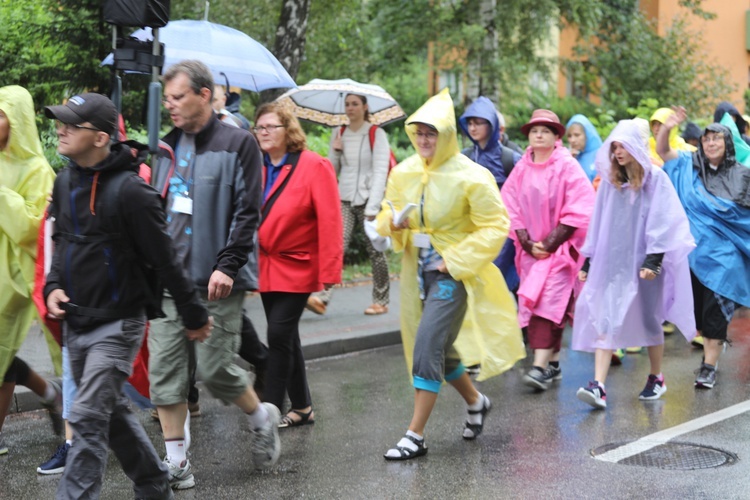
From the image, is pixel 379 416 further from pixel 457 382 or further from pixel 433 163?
pixel 433 163

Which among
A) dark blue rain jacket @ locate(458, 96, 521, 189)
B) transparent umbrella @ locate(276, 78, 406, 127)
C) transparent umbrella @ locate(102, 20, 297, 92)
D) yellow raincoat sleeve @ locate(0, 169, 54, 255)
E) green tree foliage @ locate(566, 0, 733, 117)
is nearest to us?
yellow raincoat sleeve @ locate(0, 169, 54, 255)

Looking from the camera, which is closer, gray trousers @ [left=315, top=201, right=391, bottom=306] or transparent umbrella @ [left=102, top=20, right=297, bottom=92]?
transparent umbrella @ [left=102, top=20, right=297, bottom=92]

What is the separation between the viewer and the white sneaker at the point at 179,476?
556 cm

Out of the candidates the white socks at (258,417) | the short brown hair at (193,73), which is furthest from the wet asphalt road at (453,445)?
the short brown hair at (193,73)

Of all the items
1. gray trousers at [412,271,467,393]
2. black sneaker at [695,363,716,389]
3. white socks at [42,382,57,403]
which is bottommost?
black sneaker at [695,363,716,389]

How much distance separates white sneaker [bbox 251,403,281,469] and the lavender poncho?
282cm

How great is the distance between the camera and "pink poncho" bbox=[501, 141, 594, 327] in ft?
26.8

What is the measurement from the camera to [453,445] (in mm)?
6535

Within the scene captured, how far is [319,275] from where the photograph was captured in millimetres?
6738

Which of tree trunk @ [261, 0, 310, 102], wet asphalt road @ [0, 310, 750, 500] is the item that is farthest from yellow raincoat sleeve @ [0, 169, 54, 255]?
tree trunk @ [261, 0, 310, 102]

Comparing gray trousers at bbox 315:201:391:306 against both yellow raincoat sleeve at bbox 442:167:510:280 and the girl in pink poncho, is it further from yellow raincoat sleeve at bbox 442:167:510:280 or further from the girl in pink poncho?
yellow raincoat sleeve at bbox 442:167:510:280

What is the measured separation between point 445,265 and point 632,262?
2.02 m

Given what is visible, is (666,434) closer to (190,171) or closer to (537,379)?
(537,379)

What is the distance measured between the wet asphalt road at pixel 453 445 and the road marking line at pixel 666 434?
67 millimetres
